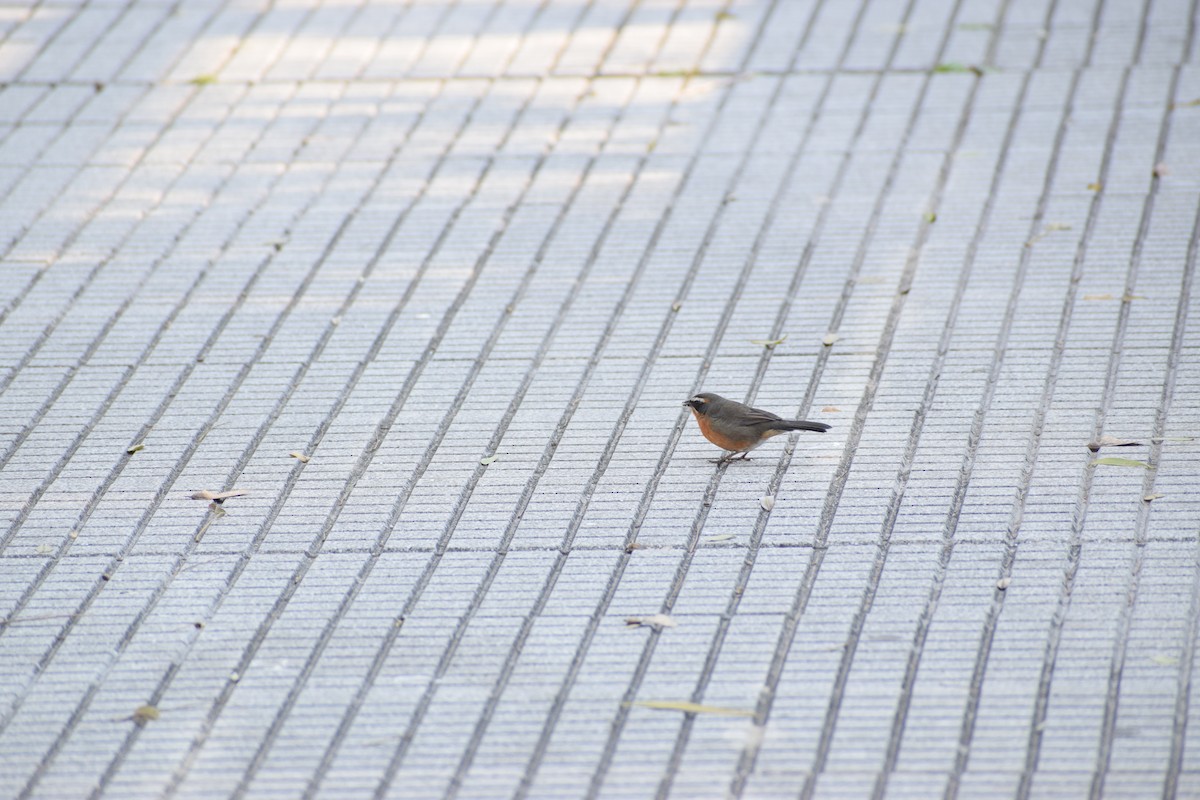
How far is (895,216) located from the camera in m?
7.37

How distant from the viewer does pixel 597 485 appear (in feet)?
17.8

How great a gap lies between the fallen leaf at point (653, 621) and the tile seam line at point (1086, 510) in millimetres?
1110

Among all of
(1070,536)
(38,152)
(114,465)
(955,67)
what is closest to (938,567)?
(1070,536)

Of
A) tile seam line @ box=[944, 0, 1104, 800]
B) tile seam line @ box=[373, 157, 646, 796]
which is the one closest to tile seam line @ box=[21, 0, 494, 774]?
tile seam line @ box=[373, 157, 646, 796]

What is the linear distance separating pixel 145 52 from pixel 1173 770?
8217 mm

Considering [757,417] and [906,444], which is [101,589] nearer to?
[757,417]

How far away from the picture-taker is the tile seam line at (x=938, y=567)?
3.95 metres

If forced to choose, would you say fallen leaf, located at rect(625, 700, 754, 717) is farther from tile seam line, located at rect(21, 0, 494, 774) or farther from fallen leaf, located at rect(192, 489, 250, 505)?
fallen leaf, located at rect(192, 489, 250, 505)

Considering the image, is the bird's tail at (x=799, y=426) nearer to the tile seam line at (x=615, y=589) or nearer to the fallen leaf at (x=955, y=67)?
the tile seam line at (x=615, y=589)

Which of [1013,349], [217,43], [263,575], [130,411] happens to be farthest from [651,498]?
[217,43]

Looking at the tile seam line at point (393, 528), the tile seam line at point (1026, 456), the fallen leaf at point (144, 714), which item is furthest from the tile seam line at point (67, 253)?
the tile seam line at point (1026, 456)

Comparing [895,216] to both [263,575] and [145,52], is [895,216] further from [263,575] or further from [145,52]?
[145,52]

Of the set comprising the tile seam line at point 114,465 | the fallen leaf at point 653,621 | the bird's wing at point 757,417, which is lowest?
the bird's wing at point 757,417

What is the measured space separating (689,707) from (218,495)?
2.14 m
